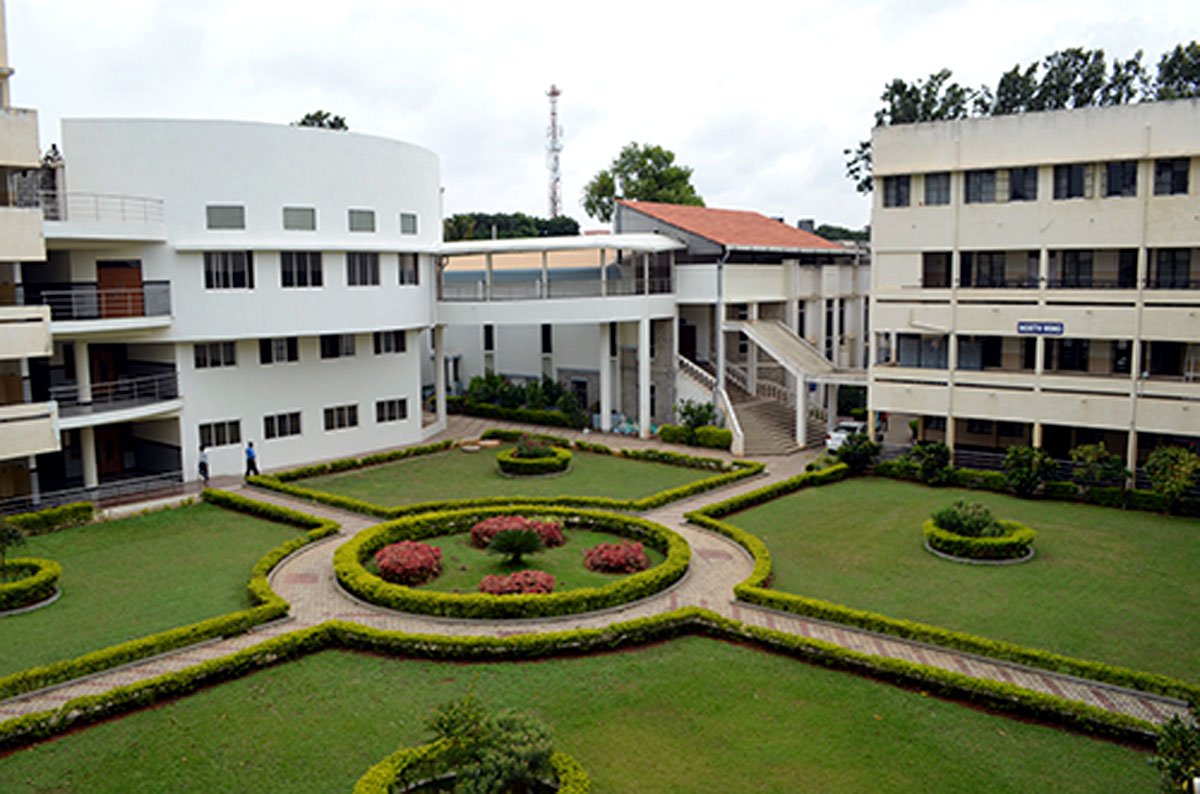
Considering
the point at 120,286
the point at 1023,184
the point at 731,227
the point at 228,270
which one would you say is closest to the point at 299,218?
the point at 228,270

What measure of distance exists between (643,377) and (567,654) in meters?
21.0

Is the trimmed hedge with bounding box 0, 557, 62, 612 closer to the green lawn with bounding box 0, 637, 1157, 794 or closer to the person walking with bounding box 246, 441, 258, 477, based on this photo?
the green lawn with bounding box 0, 637, 1157, 794

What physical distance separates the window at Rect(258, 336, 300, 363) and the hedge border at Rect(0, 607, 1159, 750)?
17.0 metres

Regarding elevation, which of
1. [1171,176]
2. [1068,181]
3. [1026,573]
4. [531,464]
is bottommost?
[1026,573]

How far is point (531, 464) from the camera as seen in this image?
3095cm

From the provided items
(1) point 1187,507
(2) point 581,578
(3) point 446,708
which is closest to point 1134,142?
(1) point 1187,507

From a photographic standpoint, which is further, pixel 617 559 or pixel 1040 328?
pixel 1040 328

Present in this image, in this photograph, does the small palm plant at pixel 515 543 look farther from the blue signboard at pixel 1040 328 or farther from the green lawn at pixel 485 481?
the blue signboard at pixel 1040 328

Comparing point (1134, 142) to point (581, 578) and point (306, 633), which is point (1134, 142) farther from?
point (306, 633)

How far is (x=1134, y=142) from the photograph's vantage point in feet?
87.2

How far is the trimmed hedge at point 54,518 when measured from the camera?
23875 millimetres

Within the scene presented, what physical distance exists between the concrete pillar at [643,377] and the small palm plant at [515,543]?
54.9 ft

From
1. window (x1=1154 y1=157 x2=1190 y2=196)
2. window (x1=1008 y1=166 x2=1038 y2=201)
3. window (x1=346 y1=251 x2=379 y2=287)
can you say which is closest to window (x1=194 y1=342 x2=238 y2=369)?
window (x1=346 y1=251 x2=379 y2=287)

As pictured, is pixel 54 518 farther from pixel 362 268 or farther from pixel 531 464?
pixel 531 464
